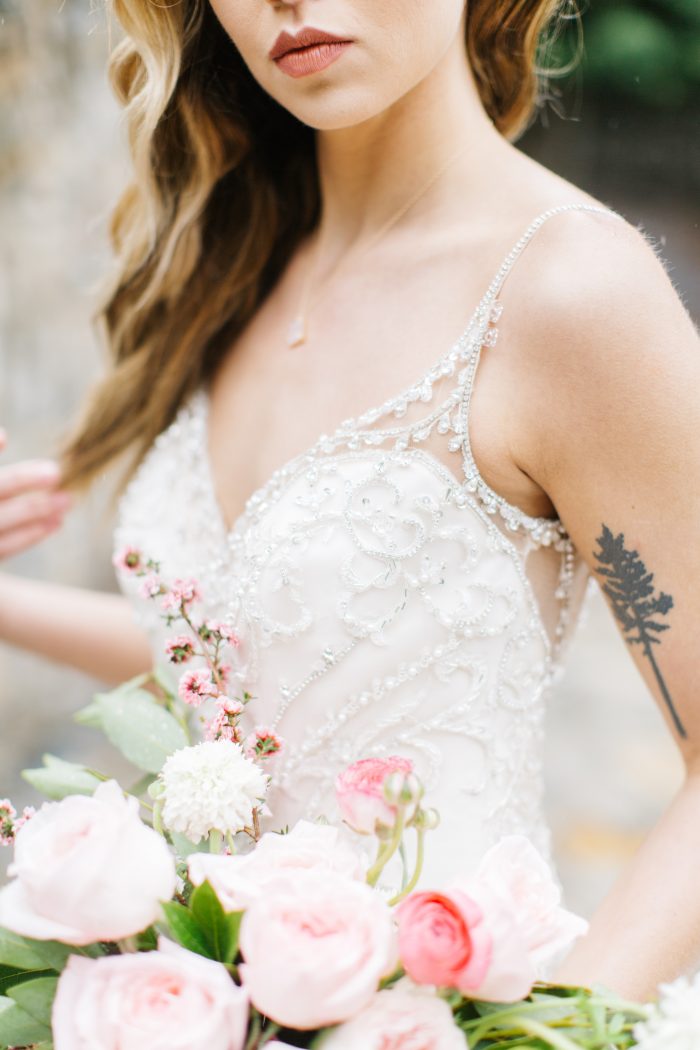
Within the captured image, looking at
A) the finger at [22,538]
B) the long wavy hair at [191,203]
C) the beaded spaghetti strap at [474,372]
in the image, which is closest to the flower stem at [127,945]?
the beaded spaghetti strap at [474,372]

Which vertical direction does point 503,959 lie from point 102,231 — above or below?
above

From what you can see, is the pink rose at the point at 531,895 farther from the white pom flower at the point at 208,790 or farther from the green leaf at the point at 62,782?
the green leaf at the point at 62,782

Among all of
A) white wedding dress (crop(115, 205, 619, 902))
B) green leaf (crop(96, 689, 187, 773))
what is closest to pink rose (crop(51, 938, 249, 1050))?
green leaf (crop(96, 689, 187, 773))

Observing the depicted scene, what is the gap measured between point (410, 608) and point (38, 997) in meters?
0.64

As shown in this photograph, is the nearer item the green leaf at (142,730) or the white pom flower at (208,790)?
the white pom flower at (208,790)

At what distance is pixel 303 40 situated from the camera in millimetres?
1178

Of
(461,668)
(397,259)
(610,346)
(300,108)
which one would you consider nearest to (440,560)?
(461,668)

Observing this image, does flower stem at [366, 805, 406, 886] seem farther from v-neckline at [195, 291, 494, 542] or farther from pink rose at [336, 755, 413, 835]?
v-neckline at [195, 291, 494, 542]

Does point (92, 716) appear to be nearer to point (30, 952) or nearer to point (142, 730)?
point (142, 730)

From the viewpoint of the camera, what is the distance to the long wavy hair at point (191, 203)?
1.49m

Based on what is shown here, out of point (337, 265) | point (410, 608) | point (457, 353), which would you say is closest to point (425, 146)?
point (337, 265)

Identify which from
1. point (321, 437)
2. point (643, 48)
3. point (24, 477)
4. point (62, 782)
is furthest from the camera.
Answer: point (24, 477)

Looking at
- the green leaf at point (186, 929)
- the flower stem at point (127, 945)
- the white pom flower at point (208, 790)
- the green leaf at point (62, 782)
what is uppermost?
the white pom flower at point (208, 790)

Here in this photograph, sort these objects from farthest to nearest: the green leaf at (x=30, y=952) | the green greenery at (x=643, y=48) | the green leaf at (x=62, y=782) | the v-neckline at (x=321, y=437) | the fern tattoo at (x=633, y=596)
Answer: the green greenery at (x=643, y=48), the v-neckline at (x=321, y=437), the fern tattoo at (x=633, y=596), the green leaf at (x=62, y=782), the green leaf at (x=30, y=952)
